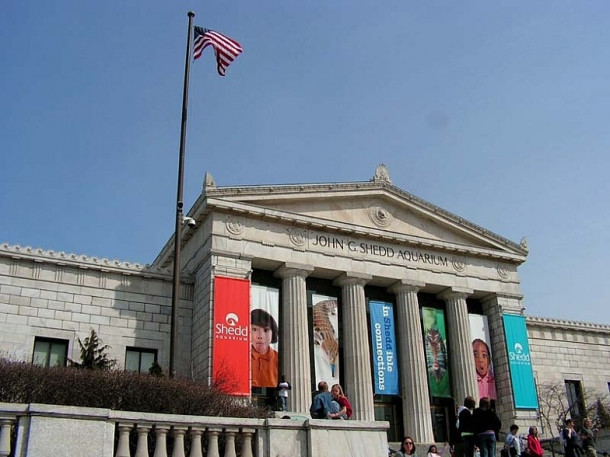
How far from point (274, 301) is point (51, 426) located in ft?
72.8

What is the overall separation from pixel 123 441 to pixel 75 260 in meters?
20.8

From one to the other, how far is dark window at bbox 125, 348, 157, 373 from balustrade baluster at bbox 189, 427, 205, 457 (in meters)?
19.8

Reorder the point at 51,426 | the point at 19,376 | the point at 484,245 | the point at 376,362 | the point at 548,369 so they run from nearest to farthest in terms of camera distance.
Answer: the point at 51,426, the point at 19,376, the point at 376,362, the point at 484,245, the point at 548,369

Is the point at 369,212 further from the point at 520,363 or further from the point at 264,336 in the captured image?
the point at 520,363

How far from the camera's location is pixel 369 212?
36.1 metres

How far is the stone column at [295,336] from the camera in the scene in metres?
30.5

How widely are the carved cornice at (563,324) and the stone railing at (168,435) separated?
31263 millimetres

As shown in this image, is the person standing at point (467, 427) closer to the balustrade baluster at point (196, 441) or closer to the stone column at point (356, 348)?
the balustrade baluster at point (196, 441)

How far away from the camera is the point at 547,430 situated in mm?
39062

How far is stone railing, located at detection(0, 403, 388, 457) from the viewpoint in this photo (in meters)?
10.2

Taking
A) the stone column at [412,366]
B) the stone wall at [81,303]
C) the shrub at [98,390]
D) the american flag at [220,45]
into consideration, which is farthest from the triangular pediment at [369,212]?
the shrub at [98,390]

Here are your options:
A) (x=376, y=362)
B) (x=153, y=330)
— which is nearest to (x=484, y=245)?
(x=376, y=362)

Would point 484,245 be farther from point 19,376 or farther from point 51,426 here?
point 51,426

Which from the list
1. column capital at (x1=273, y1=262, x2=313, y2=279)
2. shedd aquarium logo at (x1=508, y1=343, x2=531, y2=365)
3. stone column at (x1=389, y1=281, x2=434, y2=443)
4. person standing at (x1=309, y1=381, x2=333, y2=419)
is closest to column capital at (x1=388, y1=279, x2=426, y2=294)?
stone column at (x1=389, y1=281, x2=434, y2=443)
